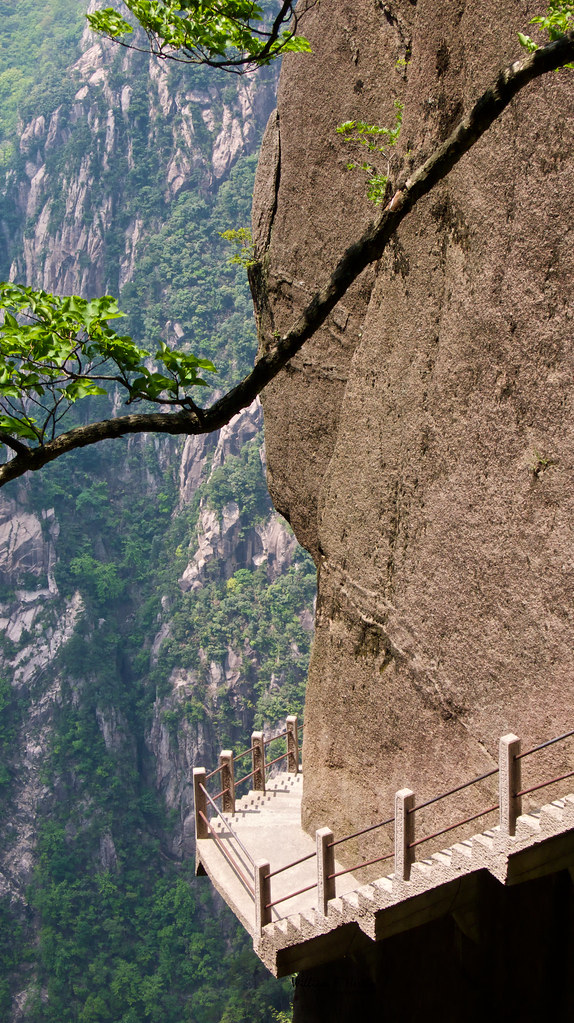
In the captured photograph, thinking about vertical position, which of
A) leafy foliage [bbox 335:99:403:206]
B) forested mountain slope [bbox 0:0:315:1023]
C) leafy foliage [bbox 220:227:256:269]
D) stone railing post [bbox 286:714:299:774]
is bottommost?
stone railing post [bbox 286:714:299:774]

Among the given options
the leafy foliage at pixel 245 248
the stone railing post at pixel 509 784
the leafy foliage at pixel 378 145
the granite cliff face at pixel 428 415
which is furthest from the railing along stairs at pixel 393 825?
the leafy foliage at pixel 245 248

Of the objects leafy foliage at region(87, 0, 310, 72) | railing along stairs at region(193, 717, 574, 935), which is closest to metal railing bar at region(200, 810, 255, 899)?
railing along stairs at region(193, 717, 574, 935)

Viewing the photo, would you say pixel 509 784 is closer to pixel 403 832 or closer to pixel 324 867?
pixel 403 832

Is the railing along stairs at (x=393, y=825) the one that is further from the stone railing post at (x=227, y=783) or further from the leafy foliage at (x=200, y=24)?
the leafy foliage at (x=200, y=24)

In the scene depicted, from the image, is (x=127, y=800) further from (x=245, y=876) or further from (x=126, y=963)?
(x=245, y=876)

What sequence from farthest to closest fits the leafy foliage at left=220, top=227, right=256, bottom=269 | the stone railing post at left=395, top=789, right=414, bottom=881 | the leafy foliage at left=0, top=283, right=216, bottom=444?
the leafy foliage at left=220, top=227, right=256, bottom=269 → the stone railing post at left=395, top=789, right=414, bottom=881 → the leafy foliage at left=0, top=283, right=216, bottom=444

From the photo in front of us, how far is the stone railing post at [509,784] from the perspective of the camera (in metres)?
5.11

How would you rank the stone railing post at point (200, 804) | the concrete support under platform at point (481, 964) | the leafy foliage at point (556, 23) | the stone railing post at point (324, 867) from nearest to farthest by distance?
1. the leafy foliage at point (556, 23)
2. the concrete support under platform at point (481, 964)
3. the stone railing post at point (324, 867)
4. the stone railing post at point (200, 804)

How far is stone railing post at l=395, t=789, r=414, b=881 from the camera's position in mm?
5781

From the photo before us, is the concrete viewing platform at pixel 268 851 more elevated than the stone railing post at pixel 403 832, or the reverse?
the concrete viewing platform at pixel 268 851

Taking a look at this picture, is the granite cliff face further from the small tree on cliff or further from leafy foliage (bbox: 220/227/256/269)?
the small tree on cliff

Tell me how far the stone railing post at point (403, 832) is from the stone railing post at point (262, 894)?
3.87 ft

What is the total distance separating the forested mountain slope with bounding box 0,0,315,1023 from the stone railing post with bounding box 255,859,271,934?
36.7 metres

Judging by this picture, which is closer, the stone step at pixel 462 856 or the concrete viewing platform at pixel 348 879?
the concrete viewing platform at pixel 348 879
